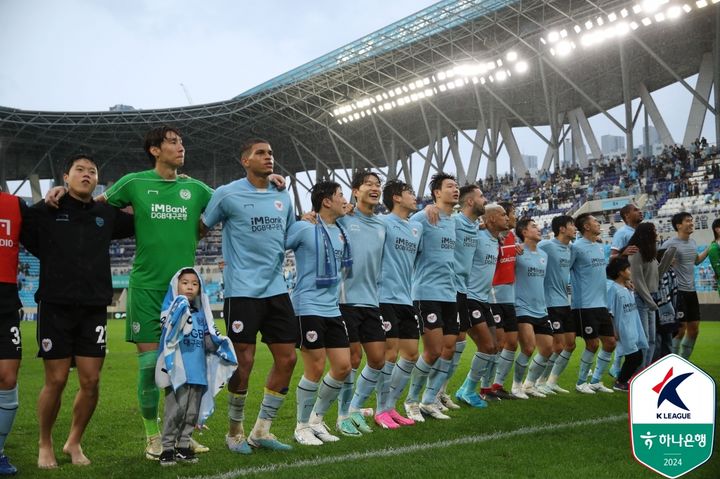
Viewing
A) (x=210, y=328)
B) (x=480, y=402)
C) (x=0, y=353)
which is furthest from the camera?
(x=480, y=402)

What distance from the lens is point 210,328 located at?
16.9ft

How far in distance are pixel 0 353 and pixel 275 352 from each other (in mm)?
1909

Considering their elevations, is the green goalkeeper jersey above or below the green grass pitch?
above

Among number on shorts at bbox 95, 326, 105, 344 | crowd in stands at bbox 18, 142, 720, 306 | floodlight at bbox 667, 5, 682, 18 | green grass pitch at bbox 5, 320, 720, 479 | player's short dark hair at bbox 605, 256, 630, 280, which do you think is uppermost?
floodlight at bbox 667, 5, 682, 18

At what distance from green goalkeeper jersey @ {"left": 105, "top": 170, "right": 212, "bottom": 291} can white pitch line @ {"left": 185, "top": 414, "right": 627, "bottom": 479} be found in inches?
58.8

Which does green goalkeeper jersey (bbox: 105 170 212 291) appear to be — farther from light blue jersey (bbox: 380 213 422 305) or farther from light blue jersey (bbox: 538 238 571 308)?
light blue jersey (bbox: 538 238 571 308)

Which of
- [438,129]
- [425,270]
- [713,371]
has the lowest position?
[713,371]

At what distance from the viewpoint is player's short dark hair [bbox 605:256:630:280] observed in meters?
9.79

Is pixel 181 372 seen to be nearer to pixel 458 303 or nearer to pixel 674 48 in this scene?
pixel 458 303

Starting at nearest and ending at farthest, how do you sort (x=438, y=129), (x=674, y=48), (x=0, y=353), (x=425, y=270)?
(x=0, y=353)
(x=425, y=270)
(x=674, y=48)
(x=438, y=129)

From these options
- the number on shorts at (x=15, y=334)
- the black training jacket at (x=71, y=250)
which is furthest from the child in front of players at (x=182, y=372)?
the number on shorts at (x=15, y=334)

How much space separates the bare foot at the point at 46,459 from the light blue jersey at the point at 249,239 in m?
1.67

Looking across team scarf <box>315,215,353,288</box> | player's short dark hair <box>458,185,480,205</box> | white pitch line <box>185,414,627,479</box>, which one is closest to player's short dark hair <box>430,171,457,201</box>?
player's short dark hair <box>458,185,480,205</box>

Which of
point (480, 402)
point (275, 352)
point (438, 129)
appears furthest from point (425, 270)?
point (438, 129)
